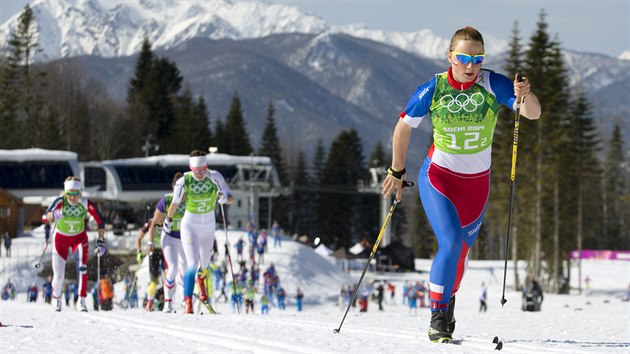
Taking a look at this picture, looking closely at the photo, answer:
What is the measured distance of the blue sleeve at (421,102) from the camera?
873cm

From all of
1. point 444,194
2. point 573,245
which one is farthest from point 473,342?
point 573,245

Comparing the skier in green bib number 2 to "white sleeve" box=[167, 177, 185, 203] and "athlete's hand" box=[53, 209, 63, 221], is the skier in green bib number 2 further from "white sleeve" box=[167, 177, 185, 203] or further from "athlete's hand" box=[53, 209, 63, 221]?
"athlete's hand" box=[53, 209, 63, 221]

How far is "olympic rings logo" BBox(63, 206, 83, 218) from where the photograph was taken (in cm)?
1561

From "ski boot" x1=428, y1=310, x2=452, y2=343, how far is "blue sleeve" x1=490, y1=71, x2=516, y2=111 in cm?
176

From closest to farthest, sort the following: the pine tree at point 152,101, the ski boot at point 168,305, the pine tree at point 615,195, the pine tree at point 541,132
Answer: the ski boot at point 168,305
the pine tree at point 541,132
the pine tree at point 152,101
the pine tree at point 615,195

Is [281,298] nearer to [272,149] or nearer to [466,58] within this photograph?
[466,58]

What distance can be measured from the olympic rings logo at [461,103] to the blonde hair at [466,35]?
0.41 m

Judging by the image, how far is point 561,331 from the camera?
12.2 meters

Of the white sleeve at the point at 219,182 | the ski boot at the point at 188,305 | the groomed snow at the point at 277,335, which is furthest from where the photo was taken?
the white sleeve at the point at 219,182

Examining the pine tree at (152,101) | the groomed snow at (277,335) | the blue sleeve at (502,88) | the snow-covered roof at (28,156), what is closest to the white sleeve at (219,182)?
the groomed snow at (277,335)

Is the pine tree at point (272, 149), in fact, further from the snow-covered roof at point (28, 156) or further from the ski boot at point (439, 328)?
the ski boot at point (439, 328)

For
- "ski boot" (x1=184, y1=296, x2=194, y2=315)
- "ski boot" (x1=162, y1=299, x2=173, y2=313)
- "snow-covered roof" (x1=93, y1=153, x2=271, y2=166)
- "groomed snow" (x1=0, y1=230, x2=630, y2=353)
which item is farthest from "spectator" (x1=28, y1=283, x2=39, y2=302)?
"snow-covered roof" (x1=93, y1=153, x2=271, y2=166)

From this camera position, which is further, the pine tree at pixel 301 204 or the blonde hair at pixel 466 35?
the pine tree at pixel 301 204

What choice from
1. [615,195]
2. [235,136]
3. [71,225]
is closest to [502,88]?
[71,225]
